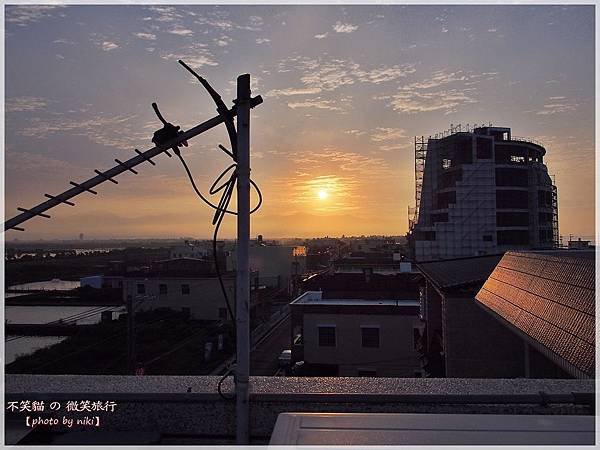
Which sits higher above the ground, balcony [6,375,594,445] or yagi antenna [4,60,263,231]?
yagi antenna [4,60,263,231]

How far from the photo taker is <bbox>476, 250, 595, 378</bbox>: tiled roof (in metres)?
4.11

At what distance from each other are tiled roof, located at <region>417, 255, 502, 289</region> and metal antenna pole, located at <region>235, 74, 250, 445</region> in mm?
9442

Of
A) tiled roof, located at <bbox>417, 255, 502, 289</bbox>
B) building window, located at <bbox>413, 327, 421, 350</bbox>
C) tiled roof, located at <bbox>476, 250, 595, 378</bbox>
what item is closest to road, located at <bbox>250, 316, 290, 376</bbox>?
building window, located at <bbox>413, 327, 421, 350</bbox>

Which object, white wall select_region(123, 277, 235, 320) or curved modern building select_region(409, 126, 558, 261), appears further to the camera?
curved modern building select_region(409, 126, 558, 261)

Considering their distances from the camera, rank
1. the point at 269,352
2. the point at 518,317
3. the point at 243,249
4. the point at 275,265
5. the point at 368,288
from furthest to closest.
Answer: the point at 275,265, the point at 368,288, the point at 269,352, the point at 518,317, the point at 243,249

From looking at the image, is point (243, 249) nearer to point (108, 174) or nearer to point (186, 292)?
point (108, 174)

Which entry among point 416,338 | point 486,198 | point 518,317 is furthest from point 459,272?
point 486,198

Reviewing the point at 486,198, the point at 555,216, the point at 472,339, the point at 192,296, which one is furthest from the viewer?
the point at 555,216

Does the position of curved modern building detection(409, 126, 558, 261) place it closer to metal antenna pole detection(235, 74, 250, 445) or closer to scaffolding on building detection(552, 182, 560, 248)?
scaffolding on building detection(552, 182, 560, 248)

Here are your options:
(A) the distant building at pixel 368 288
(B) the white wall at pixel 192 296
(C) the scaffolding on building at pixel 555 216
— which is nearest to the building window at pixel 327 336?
(A) the distant building at pixel 368 288

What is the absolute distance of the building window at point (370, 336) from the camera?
15799 mm

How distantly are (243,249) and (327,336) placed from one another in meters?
14.2

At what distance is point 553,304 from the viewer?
526 cm

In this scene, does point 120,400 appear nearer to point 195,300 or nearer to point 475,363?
point 475,363
